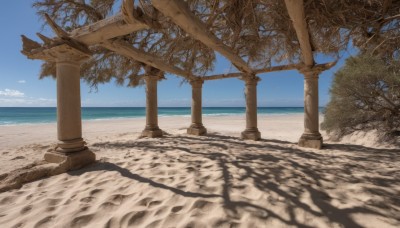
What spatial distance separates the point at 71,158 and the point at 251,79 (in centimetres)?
645

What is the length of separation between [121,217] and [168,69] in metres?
5.59

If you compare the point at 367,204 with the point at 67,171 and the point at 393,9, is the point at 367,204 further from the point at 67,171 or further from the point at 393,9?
the point at 67,171

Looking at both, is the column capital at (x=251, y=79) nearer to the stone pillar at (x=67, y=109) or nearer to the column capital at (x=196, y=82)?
the column capital at (x=196, y=82)

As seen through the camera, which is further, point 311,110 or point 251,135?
point 251,135

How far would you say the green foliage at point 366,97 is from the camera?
6.52 metres

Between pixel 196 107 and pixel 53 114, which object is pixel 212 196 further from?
pixel 53 114

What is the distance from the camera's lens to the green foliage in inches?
257

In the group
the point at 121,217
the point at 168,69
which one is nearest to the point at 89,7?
the point at 168,69

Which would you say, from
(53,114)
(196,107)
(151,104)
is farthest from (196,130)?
(53,114)

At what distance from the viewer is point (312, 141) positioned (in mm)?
6031

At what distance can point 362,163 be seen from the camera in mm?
4156

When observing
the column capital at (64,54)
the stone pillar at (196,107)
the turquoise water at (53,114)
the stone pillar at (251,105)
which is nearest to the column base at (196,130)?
the stone pillar at (196,107)

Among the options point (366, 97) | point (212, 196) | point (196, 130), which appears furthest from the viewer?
point (196, 130)

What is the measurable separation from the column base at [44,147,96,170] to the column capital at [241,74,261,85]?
609cm
